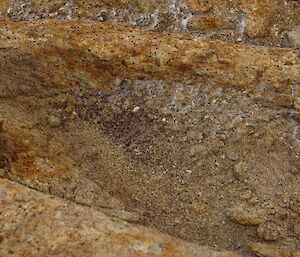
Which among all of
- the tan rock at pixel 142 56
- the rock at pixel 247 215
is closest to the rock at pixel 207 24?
the tan rock at pixel 142 56

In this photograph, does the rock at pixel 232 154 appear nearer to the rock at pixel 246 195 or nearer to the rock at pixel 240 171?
the rock at pixel 240 171

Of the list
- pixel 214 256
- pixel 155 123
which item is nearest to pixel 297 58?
pixel 155 123

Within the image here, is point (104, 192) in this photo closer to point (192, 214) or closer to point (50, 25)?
point (192, 214)

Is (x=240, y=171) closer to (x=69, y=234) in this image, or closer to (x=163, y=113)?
(x=163, y=113)

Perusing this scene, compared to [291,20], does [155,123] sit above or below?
below

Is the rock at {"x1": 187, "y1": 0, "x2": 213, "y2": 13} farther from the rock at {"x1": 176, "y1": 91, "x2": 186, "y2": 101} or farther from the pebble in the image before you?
the pebble

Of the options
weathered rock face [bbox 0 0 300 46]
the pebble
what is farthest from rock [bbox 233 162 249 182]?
weathered rock face [bbox 0 0 300 46]
